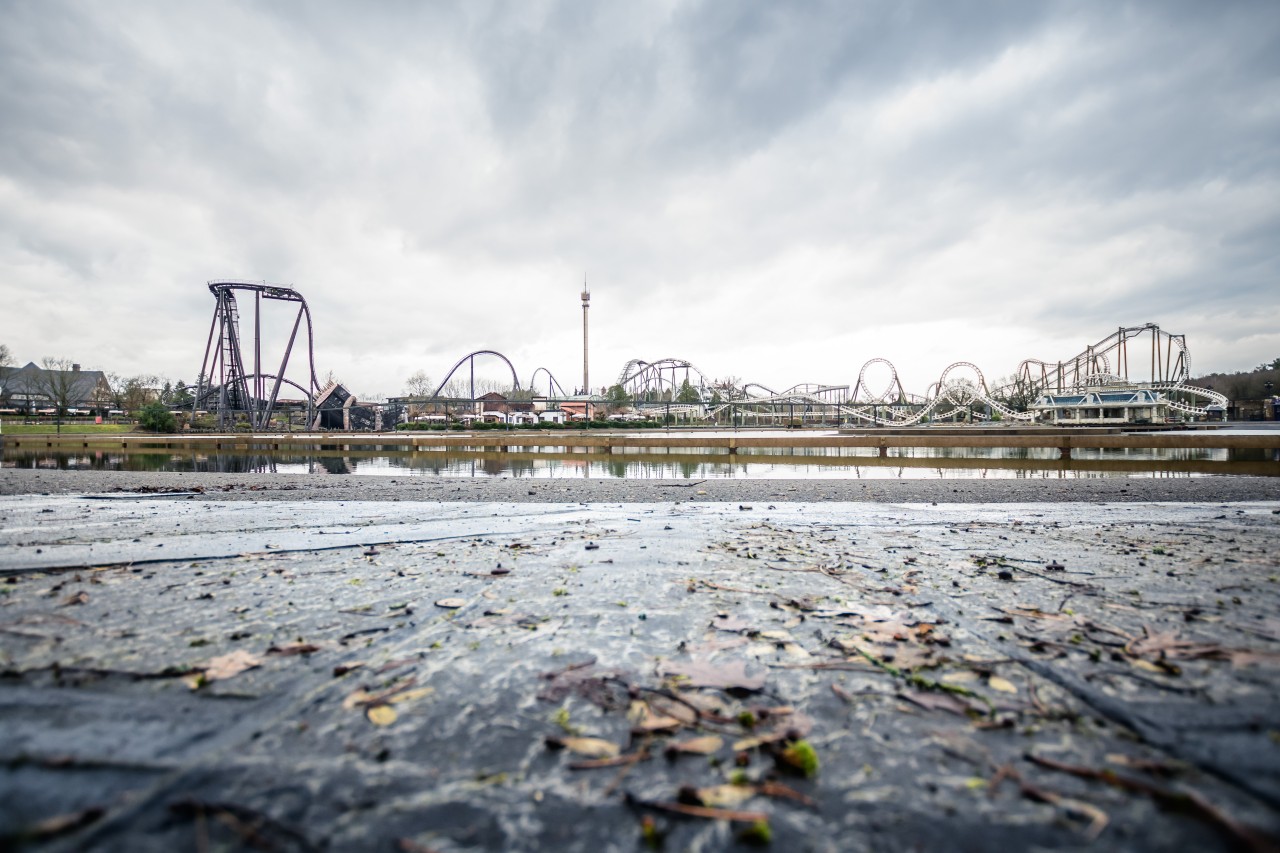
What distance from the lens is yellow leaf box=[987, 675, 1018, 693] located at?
2033 mm

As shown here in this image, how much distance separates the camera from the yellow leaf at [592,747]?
5.35ft

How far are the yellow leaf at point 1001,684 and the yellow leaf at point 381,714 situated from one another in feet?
7.07

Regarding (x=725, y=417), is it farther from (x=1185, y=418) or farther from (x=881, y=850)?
(x=881, y=850)

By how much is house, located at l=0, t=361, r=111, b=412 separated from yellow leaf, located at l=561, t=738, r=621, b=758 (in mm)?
67119

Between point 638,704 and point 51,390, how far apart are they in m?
79.1

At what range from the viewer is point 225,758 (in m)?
1.54

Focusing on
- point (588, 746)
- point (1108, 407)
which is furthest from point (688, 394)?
point (588, 746)

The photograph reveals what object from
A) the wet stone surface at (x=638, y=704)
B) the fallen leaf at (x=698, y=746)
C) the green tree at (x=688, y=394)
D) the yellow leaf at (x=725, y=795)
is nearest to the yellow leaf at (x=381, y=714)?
the wet stone surface at (x=638, y=704)

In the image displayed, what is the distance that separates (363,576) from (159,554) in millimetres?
1892

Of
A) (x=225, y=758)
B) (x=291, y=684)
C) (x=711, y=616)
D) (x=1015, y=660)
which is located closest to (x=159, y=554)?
(x=291, y=684)

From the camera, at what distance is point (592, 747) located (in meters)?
1.67

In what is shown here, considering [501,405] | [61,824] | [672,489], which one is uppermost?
[501,405]

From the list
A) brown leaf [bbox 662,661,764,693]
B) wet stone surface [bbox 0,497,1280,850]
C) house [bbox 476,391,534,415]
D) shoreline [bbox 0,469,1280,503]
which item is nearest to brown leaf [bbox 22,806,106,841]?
wet stone surface [bbox 0,497,1280,850]

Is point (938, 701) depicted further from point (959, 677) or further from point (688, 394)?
point (688, 394)
